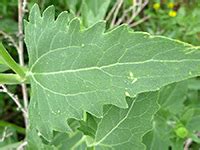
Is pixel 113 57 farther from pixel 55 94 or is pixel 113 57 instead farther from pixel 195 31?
pixel 195 31

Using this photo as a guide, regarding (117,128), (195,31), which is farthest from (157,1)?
(117,128)

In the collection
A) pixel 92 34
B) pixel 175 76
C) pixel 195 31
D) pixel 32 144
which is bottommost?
pixel 195 31

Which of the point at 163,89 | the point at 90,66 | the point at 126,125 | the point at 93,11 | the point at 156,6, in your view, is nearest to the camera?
the point at 90,66

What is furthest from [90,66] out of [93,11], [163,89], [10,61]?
[93,11]

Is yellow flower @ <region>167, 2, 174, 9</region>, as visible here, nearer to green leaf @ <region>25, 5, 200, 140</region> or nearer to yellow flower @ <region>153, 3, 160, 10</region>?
yellow flower @ <region>153, 3, 160, 10</region>


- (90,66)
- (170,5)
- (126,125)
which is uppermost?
(90,66)

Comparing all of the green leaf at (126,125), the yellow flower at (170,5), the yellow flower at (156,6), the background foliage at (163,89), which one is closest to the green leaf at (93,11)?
the background foliage at (163,89)

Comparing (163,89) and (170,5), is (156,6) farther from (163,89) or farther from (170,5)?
(163,89)
